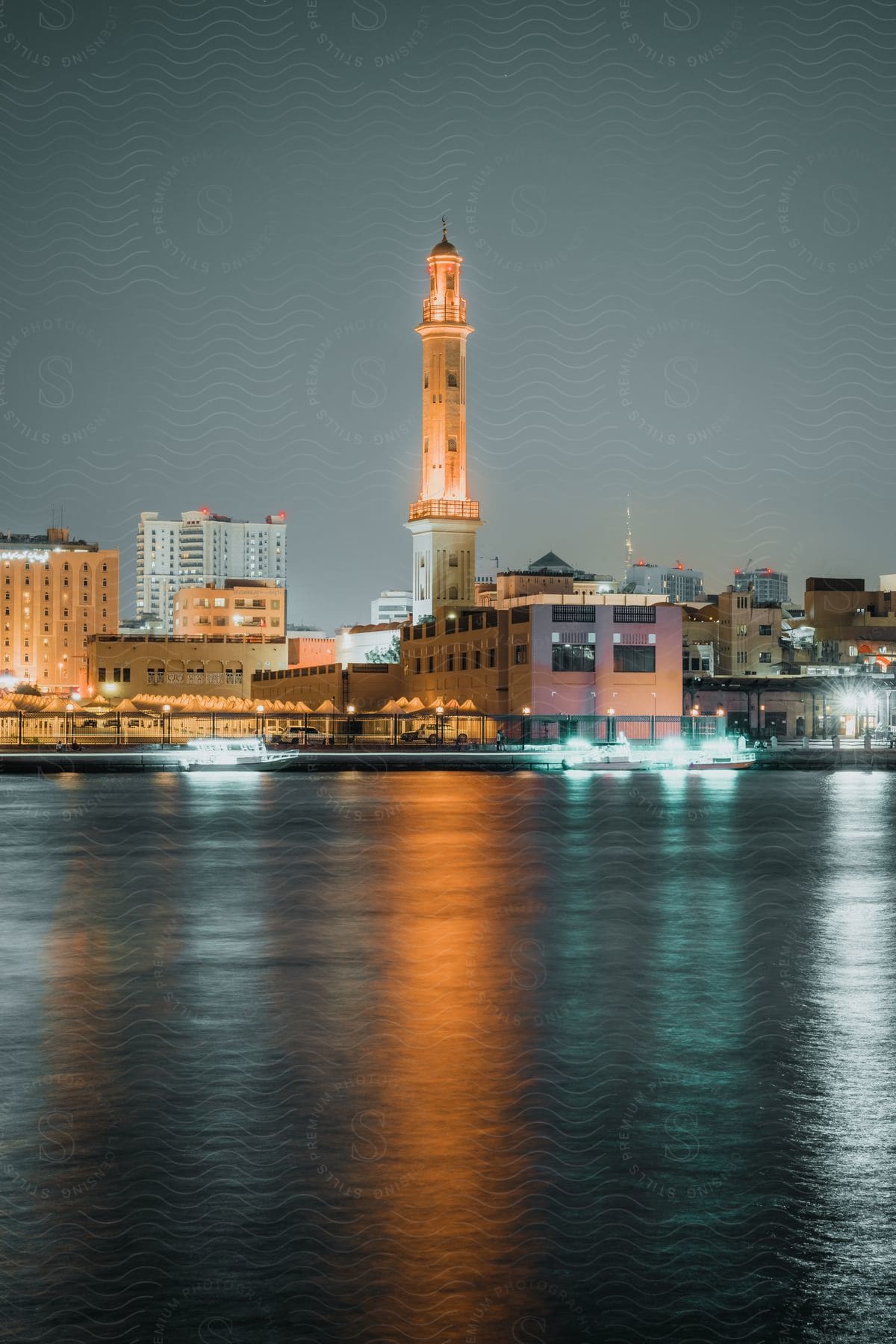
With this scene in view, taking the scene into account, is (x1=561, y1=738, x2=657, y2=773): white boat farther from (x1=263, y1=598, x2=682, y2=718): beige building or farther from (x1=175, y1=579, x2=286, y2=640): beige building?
(x1=175, y1=579, x2=286, y2=640): beige building

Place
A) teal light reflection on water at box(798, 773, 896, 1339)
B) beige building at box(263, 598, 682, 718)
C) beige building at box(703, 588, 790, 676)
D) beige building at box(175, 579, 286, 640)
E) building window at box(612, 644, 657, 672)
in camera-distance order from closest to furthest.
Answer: teal light reflection on water at box(798, 773, 896, 1339), beige building at box(263, 598, 682, 718), building window at box(612, 644, 657, 672), beige building at box(703, 588, 790, 676), beige building at box(175, 579, 286, 640)

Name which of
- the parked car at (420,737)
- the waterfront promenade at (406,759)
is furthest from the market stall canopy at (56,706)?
the parked car at (420,737)

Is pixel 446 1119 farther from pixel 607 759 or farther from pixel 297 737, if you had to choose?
pixel 297 737

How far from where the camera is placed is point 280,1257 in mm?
7996

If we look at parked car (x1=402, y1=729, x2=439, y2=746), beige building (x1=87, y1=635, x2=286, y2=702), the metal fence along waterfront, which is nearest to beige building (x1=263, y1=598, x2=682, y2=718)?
the metal fence along waterfront

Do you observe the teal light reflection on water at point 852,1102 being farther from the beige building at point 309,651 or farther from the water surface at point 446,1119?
the beige building at point 309,651

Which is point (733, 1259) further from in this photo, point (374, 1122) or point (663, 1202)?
point (374, 1122)

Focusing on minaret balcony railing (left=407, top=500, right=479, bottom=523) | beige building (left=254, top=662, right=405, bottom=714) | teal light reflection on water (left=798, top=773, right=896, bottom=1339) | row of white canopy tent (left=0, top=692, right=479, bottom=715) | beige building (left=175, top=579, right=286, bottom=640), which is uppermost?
minaret balcony railing (left=407, top=500, right=479, bottom=523)

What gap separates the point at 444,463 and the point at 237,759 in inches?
1480

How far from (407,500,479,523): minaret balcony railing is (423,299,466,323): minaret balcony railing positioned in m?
14.3

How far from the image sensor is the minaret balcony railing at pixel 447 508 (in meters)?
114

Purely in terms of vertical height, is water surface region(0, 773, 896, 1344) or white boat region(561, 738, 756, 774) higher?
white boat region(561, 738, 756, 774)

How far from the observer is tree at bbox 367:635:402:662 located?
407 feet

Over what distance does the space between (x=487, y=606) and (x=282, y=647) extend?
3331 cm
